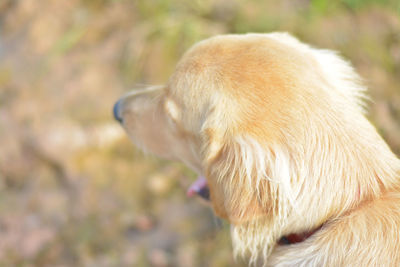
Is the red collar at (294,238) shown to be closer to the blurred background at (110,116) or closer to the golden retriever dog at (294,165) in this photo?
the golden retriever dog at (294,165)

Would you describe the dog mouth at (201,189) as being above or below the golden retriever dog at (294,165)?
below

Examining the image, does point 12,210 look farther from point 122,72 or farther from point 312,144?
point 312,144

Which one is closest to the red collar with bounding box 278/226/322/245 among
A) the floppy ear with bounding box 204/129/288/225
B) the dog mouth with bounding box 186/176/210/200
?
the floppy ear with bounding box 204/129/288/225

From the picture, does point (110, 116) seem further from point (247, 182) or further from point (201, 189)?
point (247, 182)

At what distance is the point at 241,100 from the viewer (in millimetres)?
2061

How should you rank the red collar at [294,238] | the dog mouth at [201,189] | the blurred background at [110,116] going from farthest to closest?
the blurred background at [110,116]
the dog mouth at [201,189]
the red collar at [294,238]

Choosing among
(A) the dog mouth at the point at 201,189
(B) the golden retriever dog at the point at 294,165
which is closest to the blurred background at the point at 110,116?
(A) the dog mouth at the point at 201,189

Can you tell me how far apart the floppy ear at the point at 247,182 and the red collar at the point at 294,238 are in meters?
0.21

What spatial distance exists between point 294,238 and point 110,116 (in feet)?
10.3

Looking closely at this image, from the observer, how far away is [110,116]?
184 inches

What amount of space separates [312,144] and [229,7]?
11.7 feet

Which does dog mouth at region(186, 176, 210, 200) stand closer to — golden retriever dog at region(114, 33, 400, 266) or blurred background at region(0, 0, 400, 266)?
golden retriever dog at region(114, 33, 400, 266)

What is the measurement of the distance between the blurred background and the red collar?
5.26ft

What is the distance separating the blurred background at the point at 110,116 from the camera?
396 centimetres
